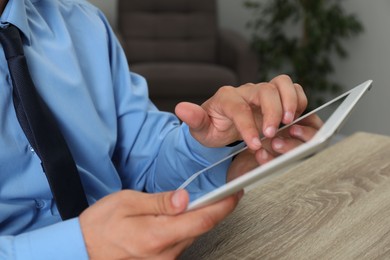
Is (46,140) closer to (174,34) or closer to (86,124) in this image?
(86,124)

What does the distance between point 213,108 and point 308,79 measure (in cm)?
262

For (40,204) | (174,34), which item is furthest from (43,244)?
(174,34)

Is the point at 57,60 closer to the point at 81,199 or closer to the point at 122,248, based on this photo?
the point at 81,199

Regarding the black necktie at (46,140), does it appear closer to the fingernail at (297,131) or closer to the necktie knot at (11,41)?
the necktie knot at (11,41)

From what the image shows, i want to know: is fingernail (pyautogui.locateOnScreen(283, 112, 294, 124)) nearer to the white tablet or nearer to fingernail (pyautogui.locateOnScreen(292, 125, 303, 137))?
fingernail (pyautogui.locateOnScreen(292, 125, 303, 137))

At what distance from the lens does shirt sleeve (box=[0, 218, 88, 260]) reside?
2.10 ft

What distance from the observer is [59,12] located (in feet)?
3.43

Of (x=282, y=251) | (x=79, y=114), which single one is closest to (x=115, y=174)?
(x=79, y=114)

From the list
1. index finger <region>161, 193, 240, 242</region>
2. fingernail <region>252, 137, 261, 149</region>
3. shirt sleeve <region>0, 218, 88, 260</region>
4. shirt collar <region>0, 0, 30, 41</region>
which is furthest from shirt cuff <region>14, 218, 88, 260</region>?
shirt collar <region>0, 0, 30, 41</region>

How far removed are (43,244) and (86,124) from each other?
361 millimetres

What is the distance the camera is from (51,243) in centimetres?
66

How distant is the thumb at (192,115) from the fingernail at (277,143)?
15 centimetres

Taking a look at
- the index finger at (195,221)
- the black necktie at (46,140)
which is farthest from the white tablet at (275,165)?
the black necktie at (46,140)

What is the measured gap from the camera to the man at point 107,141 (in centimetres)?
59
